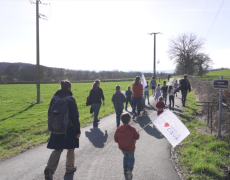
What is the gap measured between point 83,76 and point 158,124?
105 meters

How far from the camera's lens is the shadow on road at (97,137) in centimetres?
692

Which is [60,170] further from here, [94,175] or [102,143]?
[102,143]

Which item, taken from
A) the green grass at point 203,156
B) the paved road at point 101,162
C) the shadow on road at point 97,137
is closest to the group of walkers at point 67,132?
the paved road at point 101,162

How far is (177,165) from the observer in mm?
5312

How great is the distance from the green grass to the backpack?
2813mm

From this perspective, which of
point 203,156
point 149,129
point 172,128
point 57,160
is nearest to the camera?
point 57,160

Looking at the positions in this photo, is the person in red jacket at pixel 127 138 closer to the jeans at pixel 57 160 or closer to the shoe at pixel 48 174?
the jeans at pixel 57 160

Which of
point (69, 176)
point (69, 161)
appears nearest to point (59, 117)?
point (69, 161)

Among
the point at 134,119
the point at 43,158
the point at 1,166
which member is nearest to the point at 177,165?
the point at 43,158

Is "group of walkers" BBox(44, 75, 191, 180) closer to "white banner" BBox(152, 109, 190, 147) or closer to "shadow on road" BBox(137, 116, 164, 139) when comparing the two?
"white banner" BBox(152, 109, 190, 147)

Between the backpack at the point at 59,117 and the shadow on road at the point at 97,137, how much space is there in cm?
256

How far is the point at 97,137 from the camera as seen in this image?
7652mm

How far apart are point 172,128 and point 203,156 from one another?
1249mm

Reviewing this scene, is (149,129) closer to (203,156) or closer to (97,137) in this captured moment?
(97,137)
